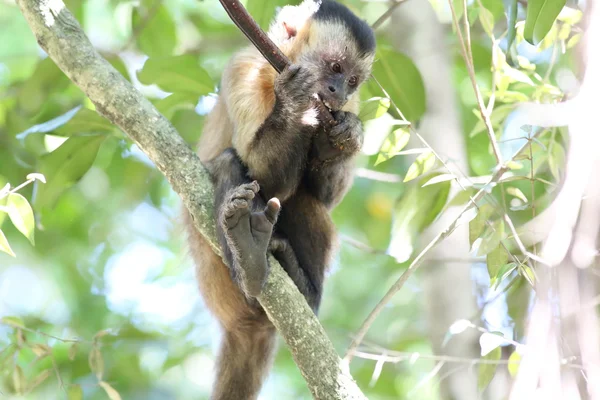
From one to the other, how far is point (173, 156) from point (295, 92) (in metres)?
0.81

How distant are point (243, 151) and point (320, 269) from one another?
0.99 metres

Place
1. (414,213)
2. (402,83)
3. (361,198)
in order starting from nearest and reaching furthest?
(414,213)
(402,83)
(361,198)

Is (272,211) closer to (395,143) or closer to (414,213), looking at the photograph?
(395,143)

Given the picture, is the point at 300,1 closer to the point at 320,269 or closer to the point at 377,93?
the point at 377,93

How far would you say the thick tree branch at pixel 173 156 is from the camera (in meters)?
3.11

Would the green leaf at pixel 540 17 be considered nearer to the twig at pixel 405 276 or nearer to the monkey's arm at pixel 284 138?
the twig at pixel 405 276

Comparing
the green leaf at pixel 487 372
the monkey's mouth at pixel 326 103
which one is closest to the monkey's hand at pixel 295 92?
the monkey's mouth at pixel 326 103

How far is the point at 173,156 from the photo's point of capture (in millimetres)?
3471

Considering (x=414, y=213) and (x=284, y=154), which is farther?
(x=414, y=213)

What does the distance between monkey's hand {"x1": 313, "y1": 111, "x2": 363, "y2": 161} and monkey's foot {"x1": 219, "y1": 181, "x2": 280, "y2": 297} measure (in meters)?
0.76

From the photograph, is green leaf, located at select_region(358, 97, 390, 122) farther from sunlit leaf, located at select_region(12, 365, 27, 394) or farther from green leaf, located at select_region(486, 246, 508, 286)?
sunlit leaf, located at select_region(12, 365, 27, 394)

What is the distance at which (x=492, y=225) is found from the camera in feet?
10.9

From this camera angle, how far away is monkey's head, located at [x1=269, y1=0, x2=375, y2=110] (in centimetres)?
462

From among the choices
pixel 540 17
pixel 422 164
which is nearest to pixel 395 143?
pixel 422 164
